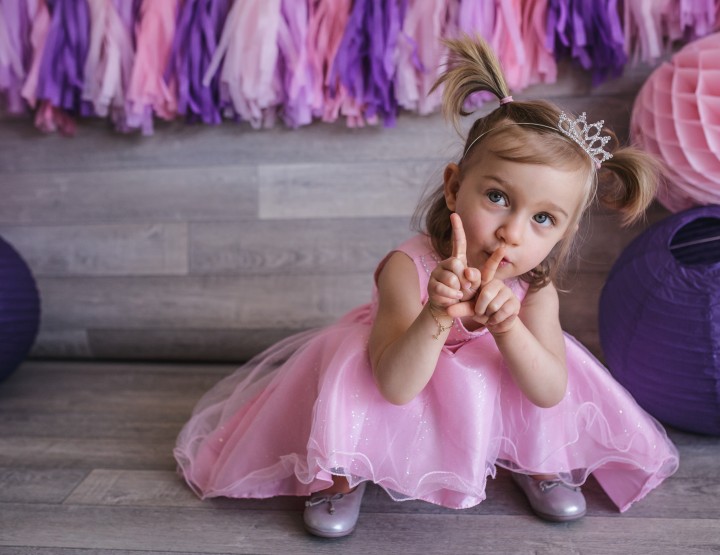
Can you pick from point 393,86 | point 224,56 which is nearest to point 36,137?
point 224,56

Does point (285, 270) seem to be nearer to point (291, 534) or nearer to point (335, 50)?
point (335, 50)

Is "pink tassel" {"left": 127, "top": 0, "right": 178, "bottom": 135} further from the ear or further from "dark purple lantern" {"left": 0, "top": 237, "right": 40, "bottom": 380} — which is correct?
the ear

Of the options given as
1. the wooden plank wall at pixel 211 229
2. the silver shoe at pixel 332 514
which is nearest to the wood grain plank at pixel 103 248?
the wooden plank wall at pixel 211 229

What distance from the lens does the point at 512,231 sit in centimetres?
100

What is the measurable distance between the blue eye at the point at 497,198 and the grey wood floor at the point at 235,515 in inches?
20.3

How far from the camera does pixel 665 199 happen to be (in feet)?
4.82

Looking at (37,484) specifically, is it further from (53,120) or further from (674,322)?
(674,322)

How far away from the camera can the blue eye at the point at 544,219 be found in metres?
1.03

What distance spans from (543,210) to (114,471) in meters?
0.91

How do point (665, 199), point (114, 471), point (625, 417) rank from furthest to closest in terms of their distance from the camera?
point (665, 199) → point (114, 471) → point (625, 417)

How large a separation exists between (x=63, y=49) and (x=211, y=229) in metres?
0.56

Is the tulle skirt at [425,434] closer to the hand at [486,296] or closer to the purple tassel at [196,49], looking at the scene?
the hand at [486,296]

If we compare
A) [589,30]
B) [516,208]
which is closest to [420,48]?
[589,30]

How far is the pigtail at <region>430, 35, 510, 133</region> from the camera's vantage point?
3.59ft
